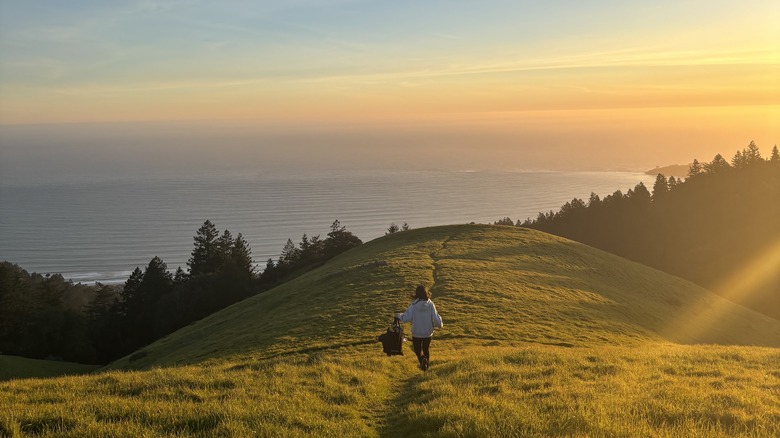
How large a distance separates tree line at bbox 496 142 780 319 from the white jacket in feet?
335

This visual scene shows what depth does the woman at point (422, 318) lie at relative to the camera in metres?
16.4

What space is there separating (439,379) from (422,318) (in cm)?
242

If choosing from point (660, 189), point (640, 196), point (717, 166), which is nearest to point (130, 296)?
point (640, 196)

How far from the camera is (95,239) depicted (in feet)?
553

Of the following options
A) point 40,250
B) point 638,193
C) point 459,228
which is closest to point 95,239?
point 40,250

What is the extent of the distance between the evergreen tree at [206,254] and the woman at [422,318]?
92.1 m

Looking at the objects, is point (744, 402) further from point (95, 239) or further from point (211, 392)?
point (95, 239)

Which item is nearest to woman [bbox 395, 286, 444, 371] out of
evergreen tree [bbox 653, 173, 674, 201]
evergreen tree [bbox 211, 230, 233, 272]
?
evergreen tree [bbox 211, 230, 233, 272]

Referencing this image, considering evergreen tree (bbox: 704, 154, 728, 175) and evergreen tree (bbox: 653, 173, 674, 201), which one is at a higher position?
evergreen tree (bbox: 704, 154, 728, 175)

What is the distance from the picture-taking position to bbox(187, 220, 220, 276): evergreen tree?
10281 centimetres

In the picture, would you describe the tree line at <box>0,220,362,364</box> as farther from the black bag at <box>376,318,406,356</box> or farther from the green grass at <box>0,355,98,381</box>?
the black bag at <box>376,318,406,356</box>

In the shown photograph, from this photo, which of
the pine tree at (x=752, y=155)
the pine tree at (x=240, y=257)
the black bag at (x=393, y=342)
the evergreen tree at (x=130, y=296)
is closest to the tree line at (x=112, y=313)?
the evergreen tree at (x=130, y=296)

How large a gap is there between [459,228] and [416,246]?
510 inches

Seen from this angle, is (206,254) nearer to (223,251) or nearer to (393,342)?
(223,251)
